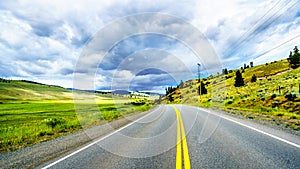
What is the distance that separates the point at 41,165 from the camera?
17.4ft

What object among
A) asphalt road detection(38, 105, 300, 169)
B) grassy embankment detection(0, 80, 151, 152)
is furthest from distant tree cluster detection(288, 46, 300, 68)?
asphalt road detection(38, 105, 300, 169)

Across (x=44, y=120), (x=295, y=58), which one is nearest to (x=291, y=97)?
(x=44, y=120)

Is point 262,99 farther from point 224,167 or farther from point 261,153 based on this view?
point 224,167

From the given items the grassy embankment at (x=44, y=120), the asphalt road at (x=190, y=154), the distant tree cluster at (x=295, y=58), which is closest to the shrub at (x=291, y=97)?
the asphalt road at (x=190, y=154)

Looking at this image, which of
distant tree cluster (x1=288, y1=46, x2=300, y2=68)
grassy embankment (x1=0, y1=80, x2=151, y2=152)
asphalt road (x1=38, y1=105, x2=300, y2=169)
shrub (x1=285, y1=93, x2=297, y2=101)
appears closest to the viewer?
asphalt road (x1=38, y1=105, x2=300, y2=169)

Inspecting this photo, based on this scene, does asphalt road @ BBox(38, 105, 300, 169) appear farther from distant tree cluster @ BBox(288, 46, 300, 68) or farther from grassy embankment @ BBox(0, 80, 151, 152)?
distant tree cluster @ BBox(288, 46, 300, 68)

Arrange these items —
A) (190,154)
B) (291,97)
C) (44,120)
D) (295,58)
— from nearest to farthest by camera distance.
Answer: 1. (190,154)
2. (44,120)
3. (291,97)
4. (295,58)

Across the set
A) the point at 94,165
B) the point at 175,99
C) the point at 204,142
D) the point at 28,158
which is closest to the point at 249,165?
the point at 204,142

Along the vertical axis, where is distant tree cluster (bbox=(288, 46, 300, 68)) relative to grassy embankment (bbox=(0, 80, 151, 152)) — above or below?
above

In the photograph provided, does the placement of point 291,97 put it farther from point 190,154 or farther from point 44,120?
point 44,120

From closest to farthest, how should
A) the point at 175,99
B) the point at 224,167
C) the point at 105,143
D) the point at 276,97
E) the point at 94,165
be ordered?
1. the point at 224,167
2. the point at 94,165
3. the point at 105,143
4. the point at 276,97
5. the point at 175,99

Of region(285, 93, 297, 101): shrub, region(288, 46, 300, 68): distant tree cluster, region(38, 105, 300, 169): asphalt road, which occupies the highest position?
region(288, 46, 300, 68): distant tree cluster

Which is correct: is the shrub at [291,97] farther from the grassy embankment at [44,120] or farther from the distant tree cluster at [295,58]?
the distant tree cluster at [295,58]

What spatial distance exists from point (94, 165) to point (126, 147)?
192cm
